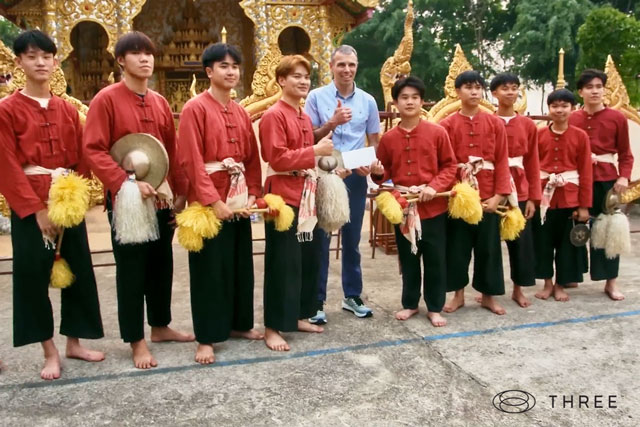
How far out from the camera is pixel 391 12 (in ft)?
67.0

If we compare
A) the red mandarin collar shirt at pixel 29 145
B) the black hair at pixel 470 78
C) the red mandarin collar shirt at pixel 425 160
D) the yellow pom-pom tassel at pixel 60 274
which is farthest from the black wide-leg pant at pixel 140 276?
the black hair at pixel 470 78

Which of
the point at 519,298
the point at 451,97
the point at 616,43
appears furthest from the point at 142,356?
the point at 616,43

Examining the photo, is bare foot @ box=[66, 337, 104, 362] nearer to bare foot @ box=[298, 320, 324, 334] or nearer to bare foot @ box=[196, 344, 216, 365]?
bare foot @ box=[196, 344, 216, 365]

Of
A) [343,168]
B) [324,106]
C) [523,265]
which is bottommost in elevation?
[523,265]

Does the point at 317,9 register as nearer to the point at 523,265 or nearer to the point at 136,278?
the point at 523,265

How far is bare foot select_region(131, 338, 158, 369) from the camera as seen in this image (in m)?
3.23

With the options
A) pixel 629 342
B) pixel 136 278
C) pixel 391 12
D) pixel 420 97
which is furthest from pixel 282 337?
pixel 391 12

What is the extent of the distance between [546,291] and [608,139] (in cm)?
122

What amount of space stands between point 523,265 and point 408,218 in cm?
106

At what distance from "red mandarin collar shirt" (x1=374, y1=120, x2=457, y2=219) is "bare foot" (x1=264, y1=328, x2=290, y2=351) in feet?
3.90

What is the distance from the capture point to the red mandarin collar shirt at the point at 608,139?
14.5 ft

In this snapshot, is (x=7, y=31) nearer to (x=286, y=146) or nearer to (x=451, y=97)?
(x=451, y=97)

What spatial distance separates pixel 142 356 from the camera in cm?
328

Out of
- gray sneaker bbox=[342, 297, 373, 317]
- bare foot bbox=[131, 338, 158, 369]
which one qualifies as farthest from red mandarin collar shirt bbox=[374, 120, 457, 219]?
bare foot bbox=[131, 338, 158, 369]
